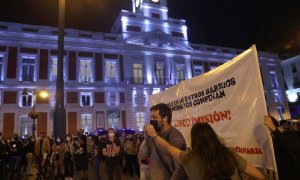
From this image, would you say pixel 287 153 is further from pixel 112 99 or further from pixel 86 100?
pixel 112 99

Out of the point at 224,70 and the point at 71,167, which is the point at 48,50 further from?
the point at 224,70

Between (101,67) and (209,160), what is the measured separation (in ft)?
94.5

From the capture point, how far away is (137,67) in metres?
31.7

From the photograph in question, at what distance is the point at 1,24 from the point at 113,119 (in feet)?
49.2

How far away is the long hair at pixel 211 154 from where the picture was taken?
1.96 metres

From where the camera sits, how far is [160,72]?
108ft

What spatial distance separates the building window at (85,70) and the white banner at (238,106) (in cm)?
2574

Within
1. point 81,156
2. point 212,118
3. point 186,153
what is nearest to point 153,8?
point 81,156

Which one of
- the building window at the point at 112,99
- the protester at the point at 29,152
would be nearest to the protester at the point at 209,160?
the protester at the point at 29,152

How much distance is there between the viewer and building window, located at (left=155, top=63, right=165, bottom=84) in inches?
1288

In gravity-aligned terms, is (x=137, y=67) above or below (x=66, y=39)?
below

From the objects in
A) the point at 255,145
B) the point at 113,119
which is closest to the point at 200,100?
the point at 255,145

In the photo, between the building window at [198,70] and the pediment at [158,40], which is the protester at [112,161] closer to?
the pediment at [158,40]

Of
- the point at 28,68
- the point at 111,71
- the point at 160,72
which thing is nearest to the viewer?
the point at 28,68
